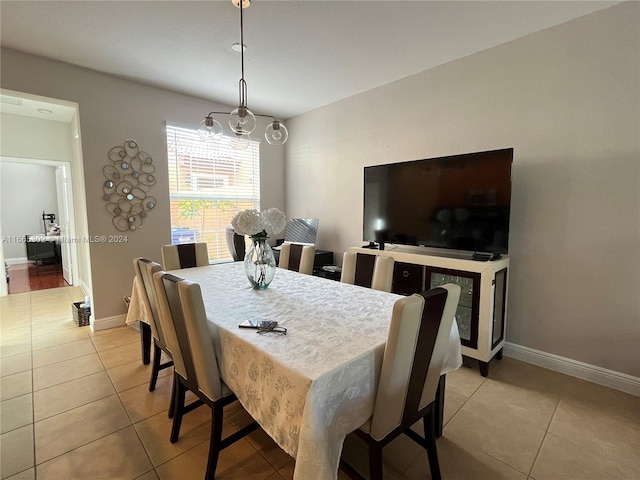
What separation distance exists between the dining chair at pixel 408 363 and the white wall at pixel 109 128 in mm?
3225

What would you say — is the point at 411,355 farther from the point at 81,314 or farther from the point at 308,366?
the point at 81,314

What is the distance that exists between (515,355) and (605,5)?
8.90 feet

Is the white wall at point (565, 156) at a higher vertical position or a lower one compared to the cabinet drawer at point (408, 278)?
higher

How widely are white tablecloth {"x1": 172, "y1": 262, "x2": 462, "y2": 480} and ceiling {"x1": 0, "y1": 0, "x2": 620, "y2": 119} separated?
2016 millimetres

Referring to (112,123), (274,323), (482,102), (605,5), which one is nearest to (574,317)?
(482,102)

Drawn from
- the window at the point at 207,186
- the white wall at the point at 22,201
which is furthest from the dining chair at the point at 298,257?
the white wall at the point at 22,201

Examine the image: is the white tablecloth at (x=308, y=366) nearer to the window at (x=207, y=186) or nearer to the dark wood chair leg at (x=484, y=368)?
the dark wood chair leg at (x=484, y=368)

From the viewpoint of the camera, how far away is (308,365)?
103 cm

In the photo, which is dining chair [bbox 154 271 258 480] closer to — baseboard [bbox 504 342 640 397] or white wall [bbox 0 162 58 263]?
baseboard [bbox 504 342 640 397]

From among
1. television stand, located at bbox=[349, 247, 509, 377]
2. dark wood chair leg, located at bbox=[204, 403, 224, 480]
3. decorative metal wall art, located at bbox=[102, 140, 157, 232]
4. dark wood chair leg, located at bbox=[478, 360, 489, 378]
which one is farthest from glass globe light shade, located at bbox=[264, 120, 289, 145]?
dark wood chair leg, located at bbox=[478, 360, 489, 378]

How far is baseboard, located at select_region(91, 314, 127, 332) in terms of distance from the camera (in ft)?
10.6

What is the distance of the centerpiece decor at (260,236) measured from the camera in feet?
6.38

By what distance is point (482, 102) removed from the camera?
2674mm

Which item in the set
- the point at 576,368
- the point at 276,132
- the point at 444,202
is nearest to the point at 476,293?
the point at 444,202
